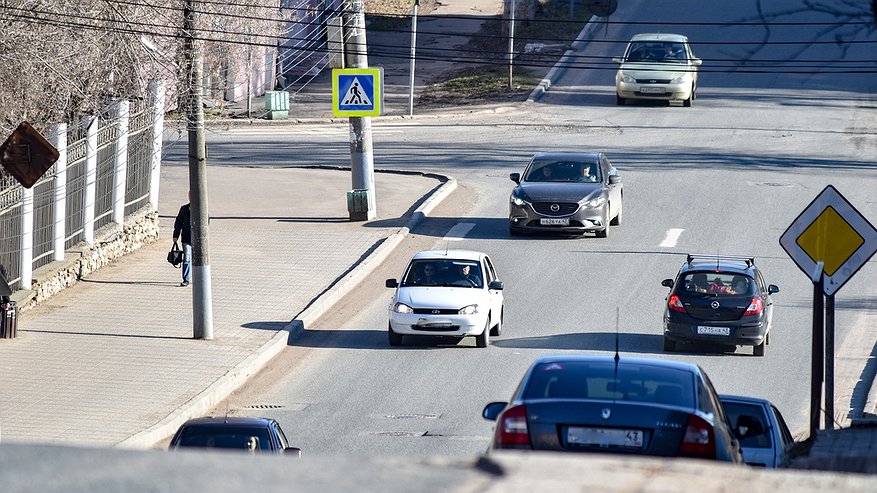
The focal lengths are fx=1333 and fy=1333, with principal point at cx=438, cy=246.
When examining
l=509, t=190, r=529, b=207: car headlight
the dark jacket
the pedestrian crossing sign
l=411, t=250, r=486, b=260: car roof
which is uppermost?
the pedestrian crossing sign

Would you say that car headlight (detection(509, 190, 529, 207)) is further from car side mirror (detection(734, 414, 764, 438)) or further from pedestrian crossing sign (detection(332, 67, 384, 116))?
car side mirror (detection(734, 414, 764, 438))

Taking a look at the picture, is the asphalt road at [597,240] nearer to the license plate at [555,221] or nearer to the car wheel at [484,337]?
the car wheel at [484,337]

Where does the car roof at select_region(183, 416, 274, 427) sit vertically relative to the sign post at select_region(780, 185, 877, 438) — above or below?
below

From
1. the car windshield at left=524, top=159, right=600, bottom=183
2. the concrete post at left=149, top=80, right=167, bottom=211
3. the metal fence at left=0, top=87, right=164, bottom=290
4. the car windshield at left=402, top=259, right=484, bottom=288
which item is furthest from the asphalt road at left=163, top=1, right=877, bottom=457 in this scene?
the concrete post at left=149, top=80, right=167, bottom=211

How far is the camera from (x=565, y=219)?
28.2m

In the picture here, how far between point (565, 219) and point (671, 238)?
241 cm

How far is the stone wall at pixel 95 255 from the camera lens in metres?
22.6

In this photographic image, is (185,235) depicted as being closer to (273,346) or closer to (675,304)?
(273,346)

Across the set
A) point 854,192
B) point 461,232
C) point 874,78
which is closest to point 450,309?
point 461,232

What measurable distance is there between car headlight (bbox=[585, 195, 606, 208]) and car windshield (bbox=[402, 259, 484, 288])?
7056 millimetres

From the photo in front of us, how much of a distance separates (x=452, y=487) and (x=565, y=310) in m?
18.2

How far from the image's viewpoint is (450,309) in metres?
20.7

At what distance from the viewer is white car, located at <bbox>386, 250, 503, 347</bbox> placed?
20.6 m

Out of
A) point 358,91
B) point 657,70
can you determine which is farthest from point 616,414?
point 657,70
